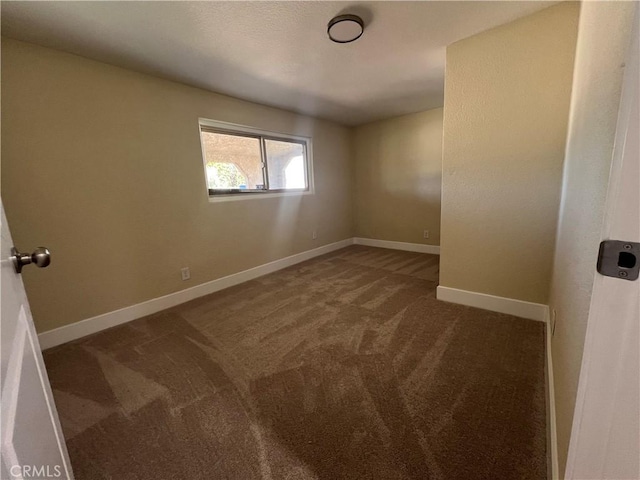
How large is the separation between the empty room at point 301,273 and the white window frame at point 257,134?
0.11 ft

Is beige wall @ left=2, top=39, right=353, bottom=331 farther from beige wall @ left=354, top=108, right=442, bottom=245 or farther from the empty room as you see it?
beige wall @ left=354, top=108, right=442, bottom=245

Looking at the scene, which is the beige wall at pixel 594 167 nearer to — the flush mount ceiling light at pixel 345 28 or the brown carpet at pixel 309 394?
the brown carpet at pixel 309 394

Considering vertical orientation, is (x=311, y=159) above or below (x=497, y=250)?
above

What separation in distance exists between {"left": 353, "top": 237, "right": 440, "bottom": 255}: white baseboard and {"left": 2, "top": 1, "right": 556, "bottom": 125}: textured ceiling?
2397mm

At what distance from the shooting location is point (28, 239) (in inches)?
76.6

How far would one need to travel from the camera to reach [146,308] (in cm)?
254

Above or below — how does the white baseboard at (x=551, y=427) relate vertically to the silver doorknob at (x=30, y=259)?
below

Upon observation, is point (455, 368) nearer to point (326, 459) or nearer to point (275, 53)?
point (326, 459)

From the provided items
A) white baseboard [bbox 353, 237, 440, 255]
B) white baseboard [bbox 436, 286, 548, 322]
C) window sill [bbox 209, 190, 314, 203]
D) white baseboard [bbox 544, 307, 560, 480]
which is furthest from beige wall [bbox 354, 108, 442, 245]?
white baseboard [bbox 544, 307, 560, 480]

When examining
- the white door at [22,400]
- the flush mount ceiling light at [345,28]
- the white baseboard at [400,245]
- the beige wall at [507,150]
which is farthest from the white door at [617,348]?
the white baseboard at [400,245]

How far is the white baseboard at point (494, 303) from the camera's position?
2.09 metres

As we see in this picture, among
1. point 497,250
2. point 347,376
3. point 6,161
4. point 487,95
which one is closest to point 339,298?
point 347,376

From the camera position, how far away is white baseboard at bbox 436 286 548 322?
6.87ft

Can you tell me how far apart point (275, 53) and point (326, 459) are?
2.69 metres
